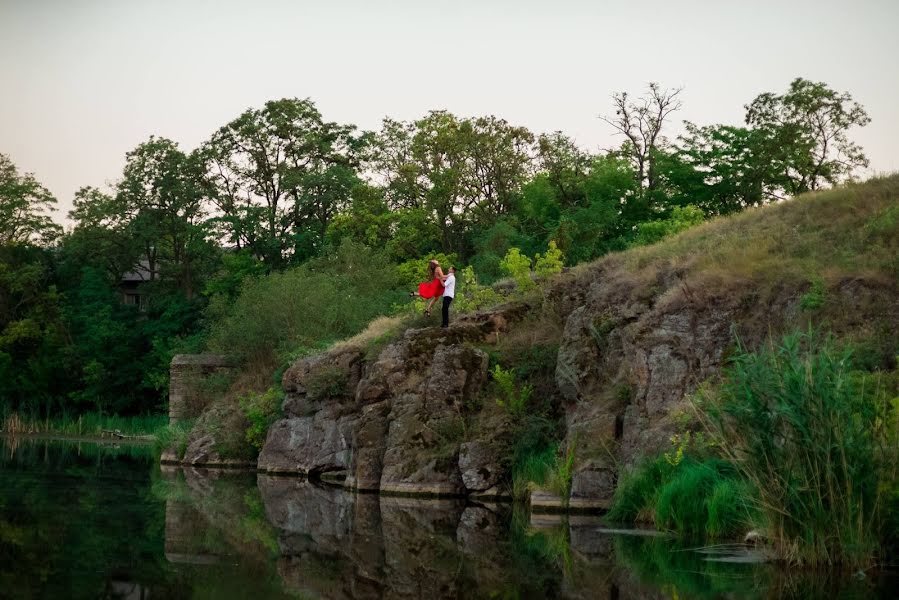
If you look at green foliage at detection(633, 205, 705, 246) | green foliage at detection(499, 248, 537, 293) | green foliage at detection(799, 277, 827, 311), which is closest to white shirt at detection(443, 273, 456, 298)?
green foliage at detection(499, 248, 537, 293)

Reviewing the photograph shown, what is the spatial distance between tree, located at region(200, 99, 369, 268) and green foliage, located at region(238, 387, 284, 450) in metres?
26.4

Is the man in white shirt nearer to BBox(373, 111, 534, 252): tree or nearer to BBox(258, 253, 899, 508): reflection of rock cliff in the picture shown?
BBox(258, 253, 899, 508): reflection of rock cliff

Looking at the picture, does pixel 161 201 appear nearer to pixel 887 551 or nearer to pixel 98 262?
pixel 98 262

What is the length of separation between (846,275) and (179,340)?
4670 centimetres

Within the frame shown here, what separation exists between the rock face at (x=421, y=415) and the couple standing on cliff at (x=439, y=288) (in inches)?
22.3

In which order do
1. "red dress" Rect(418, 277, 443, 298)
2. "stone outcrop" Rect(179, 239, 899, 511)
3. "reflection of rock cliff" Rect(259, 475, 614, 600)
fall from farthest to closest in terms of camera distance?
1. "red dress" Rect(418, 277, 443, 298)
2. "stone outcrop" Rect(179, 239, 899, 511)
3. "reflection of rock cliff" Rect(259, 475, 614, 600)

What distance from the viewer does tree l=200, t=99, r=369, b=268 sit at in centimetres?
6419

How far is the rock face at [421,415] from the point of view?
26.3 meters

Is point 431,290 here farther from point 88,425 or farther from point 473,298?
point 88,425

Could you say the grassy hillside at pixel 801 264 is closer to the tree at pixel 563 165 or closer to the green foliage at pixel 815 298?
the green foliage at pixel 815 298

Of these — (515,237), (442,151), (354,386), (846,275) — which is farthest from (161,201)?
(846,275)

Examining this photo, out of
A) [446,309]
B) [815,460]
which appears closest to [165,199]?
[446,309]

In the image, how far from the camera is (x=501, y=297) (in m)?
31.2

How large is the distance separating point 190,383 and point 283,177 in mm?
20062
